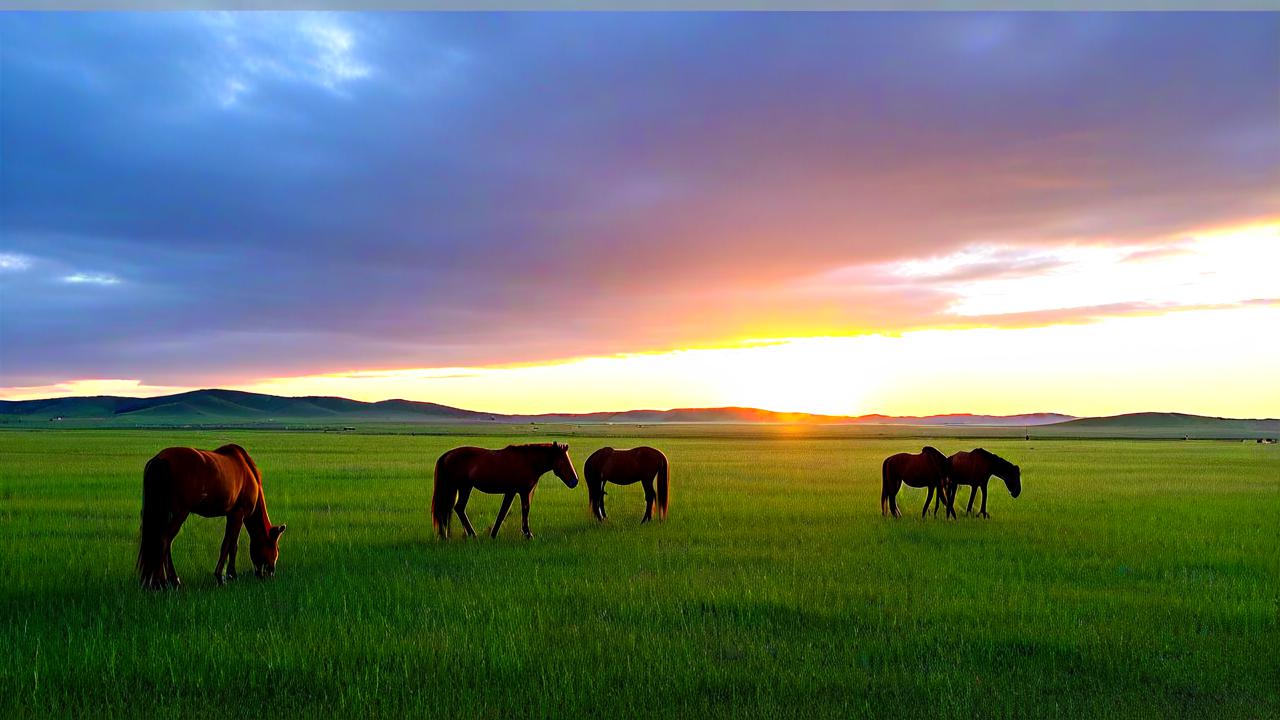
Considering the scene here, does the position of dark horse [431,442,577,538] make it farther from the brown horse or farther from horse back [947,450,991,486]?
horse back [947,450,991,486]

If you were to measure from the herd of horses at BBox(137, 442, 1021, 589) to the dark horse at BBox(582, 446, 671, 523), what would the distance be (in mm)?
24

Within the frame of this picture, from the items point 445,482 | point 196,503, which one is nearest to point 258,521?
point 196,503

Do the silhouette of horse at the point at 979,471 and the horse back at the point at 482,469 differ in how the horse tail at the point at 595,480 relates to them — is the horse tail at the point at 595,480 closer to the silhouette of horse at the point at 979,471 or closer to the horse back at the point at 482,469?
the horse back at the point at 482,469

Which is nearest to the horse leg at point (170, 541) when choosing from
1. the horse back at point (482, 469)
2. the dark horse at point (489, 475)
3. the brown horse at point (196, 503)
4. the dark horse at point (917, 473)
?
the brown horse at point (196, 503)

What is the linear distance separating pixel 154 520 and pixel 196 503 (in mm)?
546

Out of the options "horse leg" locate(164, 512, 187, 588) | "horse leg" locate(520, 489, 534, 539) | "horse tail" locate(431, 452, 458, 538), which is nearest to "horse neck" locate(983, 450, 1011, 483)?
"horse leg" locate(520, 489, 534, 539)

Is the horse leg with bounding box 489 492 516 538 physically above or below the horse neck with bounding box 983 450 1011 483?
below

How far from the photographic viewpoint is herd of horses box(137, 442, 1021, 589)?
10523 mm

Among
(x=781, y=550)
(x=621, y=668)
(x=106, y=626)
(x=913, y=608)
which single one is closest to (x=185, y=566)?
(x=106, y=626)

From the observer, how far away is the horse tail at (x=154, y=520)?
10.4 m

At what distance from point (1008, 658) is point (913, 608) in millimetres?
1808

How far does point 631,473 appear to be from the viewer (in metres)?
18.5

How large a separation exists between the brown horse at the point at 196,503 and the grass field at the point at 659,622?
51cm

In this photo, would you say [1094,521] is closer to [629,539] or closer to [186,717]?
[629,539]
